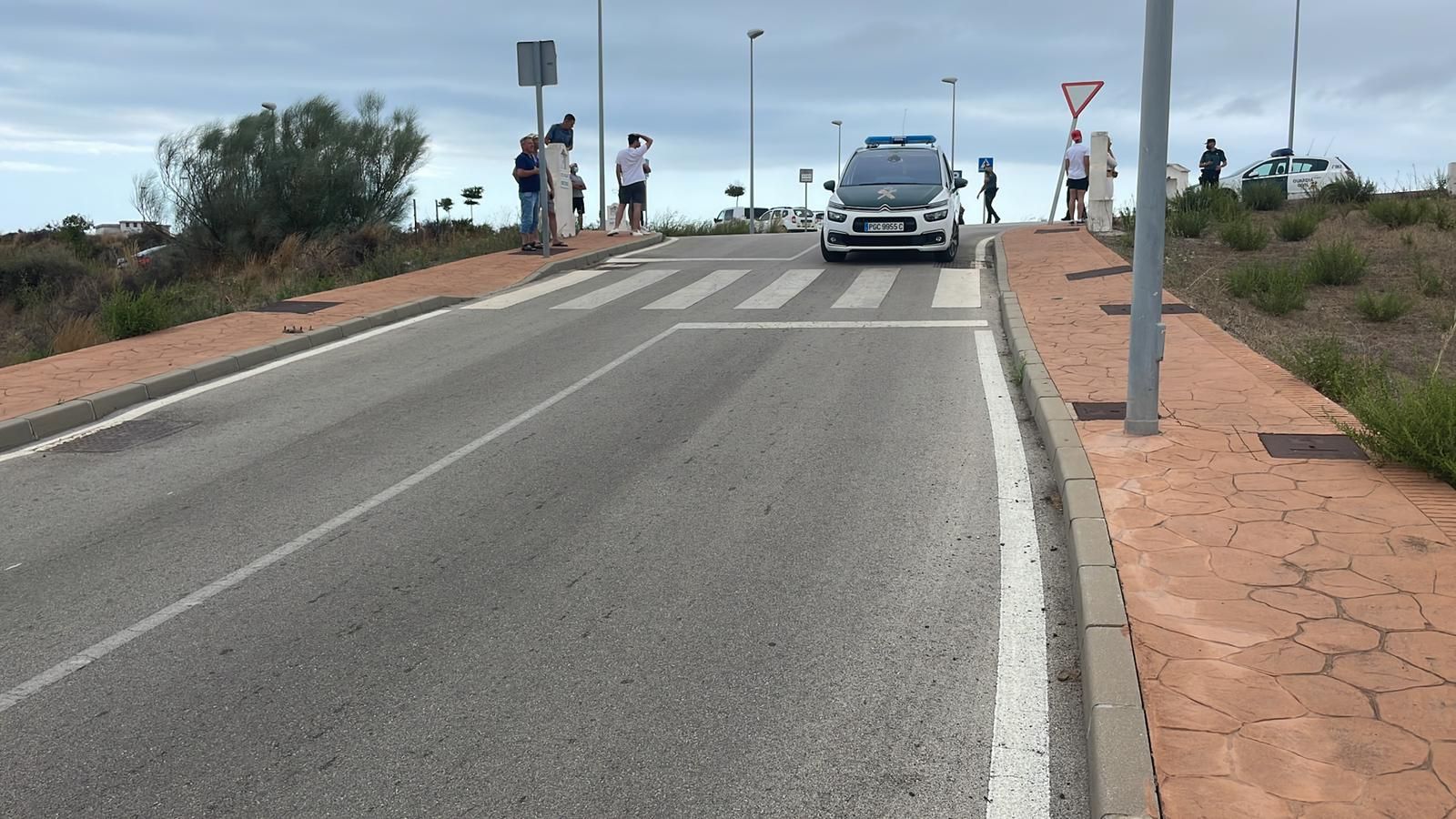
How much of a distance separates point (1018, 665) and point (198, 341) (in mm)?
9956

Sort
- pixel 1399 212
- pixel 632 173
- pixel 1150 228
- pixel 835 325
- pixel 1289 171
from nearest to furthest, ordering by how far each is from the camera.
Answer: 1. pixel 1150 228
2. pixel 835 325
3. pixel 1399 212
4. pixel 632 173
5. pixel 1289 171

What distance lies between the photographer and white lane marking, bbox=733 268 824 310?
14.1 meters

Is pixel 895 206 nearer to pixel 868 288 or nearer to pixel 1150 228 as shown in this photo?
pixel 868 288

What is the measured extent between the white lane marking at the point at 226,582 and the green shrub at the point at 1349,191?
16.8 m

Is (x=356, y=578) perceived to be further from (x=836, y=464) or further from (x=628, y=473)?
(x=836, y=464)

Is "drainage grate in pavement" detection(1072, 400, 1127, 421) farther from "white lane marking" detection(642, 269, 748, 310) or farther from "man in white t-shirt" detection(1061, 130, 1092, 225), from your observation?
"man in white t-shirt" detection(1061, 130, 1092, 225)

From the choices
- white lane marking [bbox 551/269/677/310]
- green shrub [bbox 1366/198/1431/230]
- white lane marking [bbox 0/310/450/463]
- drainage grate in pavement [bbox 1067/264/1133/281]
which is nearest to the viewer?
white lane marking [bbox 0/310/450/463]

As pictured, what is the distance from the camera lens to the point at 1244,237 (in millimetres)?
15953

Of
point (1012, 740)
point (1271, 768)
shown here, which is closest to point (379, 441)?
point (1012, 740)

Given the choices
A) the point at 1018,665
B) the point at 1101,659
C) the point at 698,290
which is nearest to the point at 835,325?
the point at 698,290

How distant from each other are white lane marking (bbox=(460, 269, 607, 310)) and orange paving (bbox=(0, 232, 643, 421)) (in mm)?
335

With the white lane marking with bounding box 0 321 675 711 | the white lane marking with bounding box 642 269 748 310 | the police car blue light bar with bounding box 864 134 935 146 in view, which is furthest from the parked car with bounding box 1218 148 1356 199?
the white lane marking with bounding box 0 321 675 711

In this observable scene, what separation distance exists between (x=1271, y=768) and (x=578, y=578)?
2.97 m

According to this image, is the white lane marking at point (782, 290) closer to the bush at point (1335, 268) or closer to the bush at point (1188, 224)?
the bush at point (1188, 224)
